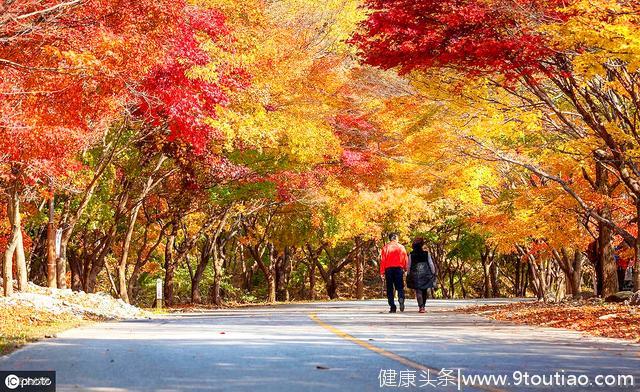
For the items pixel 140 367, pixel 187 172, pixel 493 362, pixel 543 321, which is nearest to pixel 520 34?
pixel 543 321

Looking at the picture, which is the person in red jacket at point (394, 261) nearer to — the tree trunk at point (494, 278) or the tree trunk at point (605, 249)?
the tree trunk at point (605, 249)

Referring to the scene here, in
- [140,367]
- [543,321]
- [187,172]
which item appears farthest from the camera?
[187,172]

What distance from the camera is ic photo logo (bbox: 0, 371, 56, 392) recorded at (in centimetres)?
882

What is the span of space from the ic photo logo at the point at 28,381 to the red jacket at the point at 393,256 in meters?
15.0

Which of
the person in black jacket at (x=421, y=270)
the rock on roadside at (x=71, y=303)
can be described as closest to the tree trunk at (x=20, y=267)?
the rock on roadside at (x=71, y=303)

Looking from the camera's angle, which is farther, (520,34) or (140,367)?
(520,34)

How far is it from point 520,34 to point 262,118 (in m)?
11.0

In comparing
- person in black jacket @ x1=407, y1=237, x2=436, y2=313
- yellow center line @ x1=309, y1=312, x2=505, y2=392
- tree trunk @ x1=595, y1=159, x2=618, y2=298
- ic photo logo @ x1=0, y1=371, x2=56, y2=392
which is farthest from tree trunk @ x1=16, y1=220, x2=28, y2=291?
ic photo logo @ x1=0, y1=371, x2=56, y2=392

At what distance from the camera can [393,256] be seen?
24.5m

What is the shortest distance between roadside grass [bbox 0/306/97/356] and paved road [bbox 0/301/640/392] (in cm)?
33

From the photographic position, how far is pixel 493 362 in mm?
11172

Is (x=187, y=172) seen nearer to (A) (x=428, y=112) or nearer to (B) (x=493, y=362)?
(A) (x=428, y=112)

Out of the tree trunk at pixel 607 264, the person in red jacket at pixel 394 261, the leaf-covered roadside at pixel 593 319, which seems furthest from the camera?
the tree trunk at pixel 607 264

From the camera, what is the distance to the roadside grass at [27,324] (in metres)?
14.4
